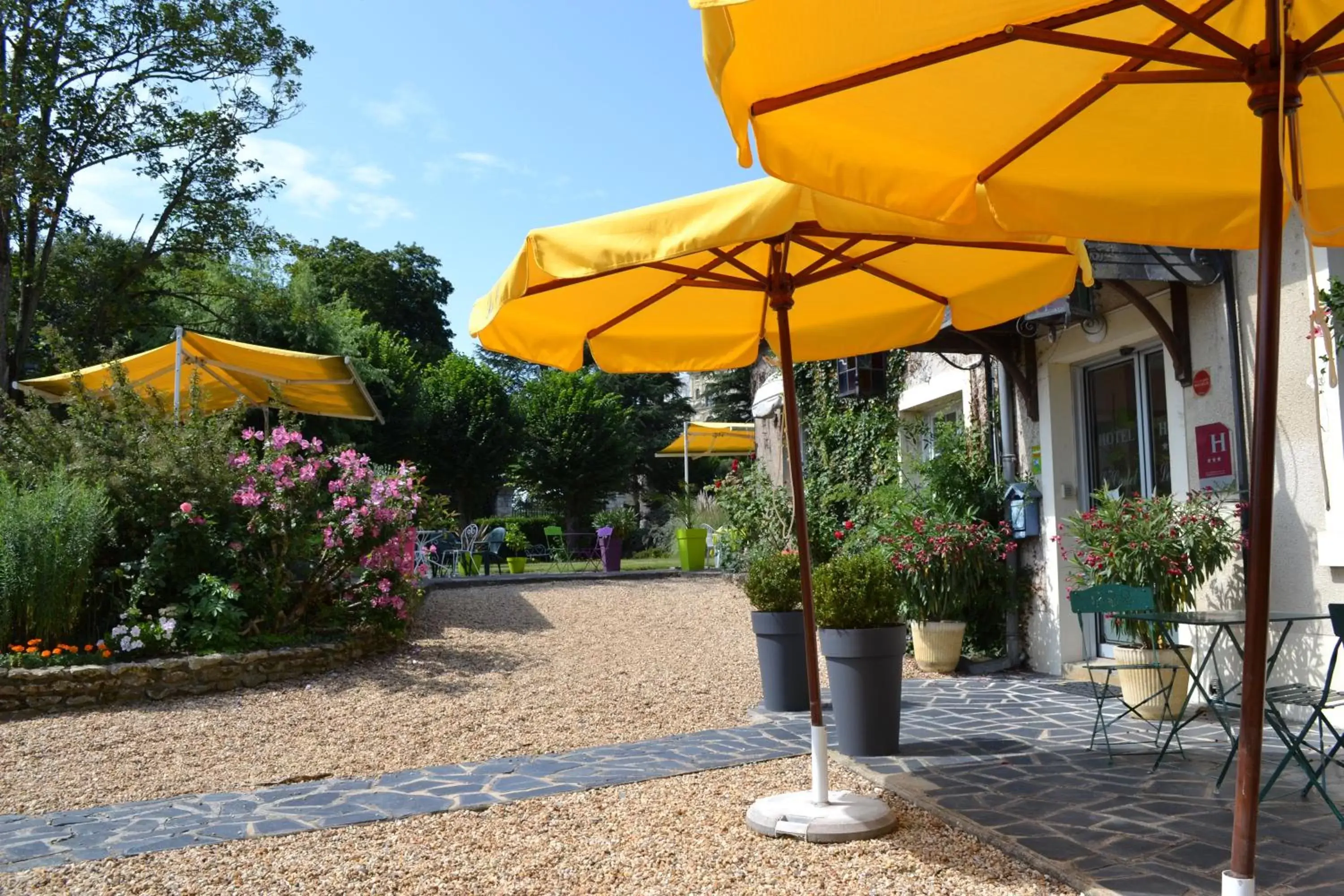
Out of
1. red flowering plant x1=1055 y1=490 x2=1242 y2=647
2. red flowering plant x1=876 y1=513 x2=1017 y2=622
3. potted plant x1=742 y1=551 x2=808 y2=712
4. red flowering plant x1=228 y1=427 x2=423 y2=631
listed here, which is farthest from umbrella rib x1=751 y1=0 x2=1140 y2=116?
red flowering plant x1=228 y1=427 x2=423 y2=631

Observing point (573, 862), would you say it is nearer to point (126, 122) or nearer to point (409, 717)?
point (409, 717)

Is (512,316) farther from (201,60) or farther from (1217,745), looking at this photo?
(201,60)

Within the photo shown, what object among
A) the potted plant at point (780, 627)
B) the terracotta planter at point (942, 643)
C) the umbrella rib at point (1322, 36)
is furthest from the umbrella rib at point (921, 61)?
the terracotta planter at point (942, 643)

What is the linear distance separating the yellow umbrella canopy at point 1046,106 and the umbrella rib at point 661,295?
99cm

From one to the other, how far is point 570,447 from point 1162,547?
64.2 ft

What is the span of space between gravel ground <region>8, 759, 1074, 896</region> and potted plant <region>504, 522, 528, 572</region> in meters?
12.4

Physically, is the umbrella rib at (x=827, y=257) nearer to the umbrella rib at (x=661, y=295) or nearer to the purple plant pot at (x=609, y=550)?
the umbrella rib at (x=661, y=295)

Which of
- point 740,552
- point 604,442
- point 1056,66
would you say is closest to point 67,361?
point 740,552

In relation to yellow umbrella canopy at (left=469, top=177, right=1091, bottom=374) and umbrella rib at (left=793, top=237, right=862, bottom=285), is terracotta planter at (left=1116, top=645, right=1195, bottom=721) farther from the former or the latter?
umbrella rib at (left=793, top=237, right=862, bottom=285)

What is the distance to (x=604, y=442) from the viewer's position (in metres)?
24.9

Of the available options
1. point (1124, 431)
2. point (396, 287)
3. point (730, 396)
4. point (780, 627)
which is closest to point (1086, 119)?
point (780, 627)

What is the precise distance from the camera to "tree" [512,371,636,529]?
24.6 m

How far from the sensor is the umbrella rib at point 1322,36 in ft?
7.05

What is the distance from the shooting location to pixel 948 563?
7.36 meters
